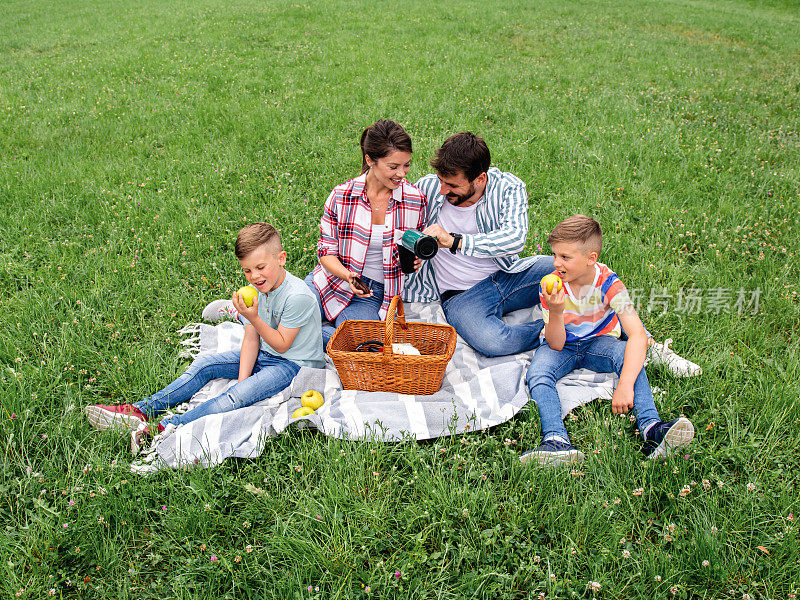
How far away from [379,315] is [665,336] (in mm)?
2310

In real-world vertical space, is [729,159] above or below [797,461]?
above

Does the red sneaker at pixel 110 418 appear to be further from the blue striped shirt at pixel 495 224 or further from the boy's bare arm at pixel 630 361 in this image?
the boy's bare arm at pixel 630 361

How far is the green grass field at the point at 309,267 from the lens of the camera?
8.75 feet

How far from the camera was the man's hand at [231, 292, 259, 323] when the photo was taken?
3.43 m

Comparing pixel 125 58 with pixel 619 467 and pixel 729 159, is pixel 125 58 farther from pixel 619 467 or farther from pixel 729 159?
pixel 619 467

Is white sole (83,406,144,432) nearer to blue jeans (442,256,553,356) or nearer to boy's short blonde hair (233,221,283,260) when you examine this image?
boy's short blonde hair (233,221,283,260)

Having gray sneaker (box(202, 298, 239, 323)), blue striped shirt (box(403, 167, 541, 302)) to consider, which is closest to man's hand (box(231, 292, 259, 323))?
gray sneaker (box(202, 298, 239, 323))

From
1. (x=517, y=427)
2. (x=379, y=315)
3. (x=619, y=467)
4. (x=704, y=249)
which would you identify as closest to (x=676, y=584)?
(x=619, y=467)

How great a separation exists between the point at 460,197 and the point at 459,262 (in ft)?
1.94

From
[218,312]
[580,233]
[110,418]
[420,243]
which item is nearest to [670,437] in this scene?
[580,233]

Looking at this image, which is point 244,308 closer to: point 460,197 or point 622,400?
point 460,197

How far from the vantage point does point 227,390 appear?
3.79 m

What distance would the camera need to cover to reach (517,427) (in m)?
3.56

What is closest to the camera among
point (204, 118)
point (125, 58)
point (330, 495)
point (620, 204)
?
point (330, 495)
